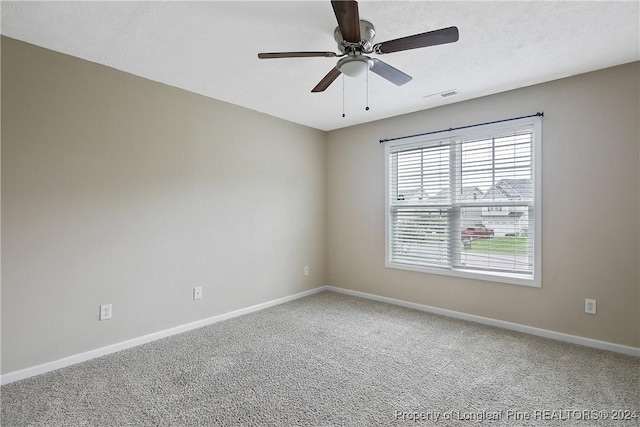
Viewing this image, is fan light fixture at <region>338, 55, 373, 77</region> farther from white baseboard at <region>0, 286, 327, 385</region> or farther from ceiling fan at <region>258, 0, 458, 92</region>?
white baseboard at <region>0, 286, 327, 385</region>

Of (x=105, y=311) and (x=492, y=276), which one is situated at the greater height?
(x=492, y=276)

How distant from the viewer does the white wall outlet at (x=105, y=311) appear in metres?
2.69

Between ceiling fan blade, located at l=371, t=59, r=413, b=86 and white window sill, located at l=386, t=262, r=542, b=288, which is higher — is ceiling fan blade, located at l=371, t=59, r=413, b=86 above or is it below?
above

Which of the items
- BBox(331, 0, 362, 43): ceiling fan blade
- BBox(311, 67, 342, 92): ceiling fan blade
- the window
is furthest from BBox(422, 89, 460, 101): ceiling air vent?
BBox(331, 0, 362, 43): ceiling fan blade

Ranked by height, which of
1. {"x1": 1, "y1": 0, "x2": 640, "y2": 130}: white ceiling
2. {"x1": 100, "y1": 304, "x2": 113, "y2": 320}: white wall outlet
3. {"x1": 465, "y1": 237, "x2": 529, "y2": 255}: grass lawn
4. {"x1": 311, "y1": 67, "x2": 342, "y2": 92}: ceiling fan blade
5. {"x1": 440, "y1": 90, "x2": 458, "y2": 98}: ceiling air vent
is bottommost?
{"x1": 100, "y1": 304, "x2": 113, "y2": 320}: white wall outlet

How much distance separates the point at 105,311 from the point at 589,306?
13.8 feet

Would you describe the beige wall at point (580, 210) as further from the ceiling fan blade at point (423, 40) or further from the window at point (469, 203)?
Answer: the ceiling fan blade at point (423, 40)

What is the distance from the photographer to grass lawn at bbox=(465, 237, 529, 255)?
127 inches

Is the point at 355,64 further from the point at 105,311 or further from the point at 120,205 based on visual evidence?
the point at 105,311

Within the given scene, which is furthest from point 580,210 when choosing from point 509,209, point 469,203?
point 469,203

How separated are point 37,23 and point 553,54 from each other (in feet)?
12.2

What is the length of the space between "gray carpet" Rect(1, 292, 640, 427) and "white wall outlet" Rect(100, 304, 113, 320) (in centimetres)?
33

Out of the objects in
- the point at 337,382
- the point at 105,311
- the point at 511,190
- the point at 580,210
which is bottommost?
the point at 337,382

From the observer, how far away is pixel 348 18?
1668mm
